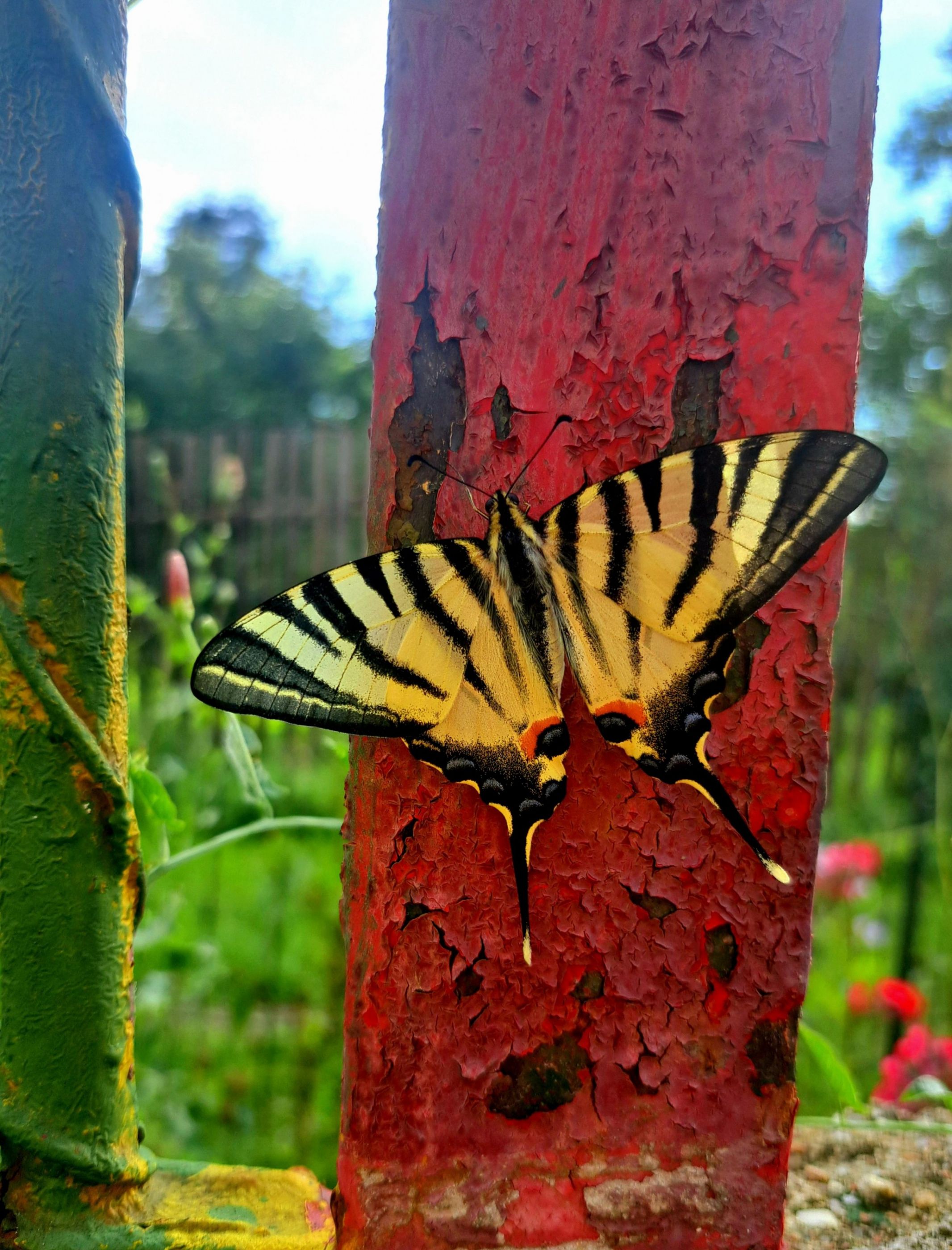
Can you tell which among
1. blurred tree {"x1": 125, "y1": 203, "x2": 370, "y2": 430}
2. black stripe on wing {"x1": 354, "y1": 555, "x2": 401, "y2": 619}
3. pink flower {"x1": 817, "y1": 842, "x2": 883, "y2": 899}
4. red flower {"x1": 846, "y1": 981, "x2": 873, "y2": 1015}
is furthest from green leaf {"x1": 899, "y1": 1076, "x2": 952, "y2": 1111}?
blurred tree {"x1": 125, "y1": 203, "x2": 370, "y2": 430}

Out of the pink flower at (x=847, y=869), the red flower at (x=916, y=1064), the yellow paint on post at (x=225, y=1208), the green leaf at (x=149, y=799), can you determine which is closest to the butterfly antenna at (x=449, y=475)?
the green leaf at (x=149, y=799)

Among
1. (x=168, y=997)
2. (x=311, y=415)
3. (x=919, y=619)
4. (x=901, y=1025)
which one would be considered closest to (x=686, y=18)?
(x=168, y=997)

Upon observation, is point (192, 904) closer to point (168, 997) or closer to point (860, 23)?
point (168, 997)

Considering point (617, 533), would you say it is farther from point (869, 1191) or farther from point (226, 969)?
point (226, 969)

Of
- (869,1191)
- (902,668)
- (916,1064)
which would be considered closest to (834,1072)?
(869,1191)

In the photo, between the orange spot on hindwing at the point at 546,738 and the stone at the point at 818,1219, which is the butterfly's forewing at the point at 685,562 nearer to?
the orange spot on hindwing at the point at 546,738
